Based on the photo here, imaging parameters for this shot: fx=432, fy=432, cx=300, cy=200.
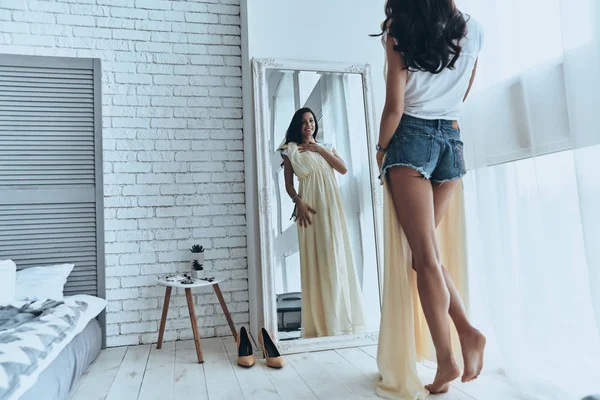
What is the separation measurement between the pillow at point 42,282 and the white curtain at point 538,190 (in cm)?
219

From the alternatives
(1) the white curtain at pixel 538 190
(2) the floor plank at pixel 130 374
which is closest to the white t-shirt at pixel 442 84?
(1) the white curtain at pixel 538 190

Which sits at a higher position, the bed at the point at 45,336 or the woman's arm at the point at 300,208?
the woman's arm at the point at 300,208

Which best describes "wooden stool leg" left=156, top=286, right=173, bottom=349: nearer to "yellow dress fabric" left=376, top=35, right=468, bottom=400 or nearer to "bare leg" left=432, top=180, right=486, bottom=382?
"yellow dress fabric" left=376, top=35, right=468, bottom=400

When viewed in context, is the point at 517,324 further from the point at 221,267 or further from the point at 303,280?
the point at 221,267

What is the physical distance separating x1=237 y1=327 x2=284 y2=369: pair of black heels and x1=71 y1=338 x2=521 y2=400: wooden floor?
0.03 metres

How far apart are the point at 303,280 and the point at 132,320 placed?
1121 millimetres

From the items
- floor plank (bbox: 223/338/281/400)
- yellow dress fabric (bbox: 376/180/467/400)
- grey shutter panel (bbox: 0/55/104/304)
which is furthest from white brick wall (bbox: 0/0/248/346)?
yellow dress fabric (bbox: 376/180/467/400)

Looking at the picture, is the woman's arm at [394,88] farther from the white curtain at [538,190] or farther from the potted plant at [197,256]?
the potted plant at [197,256]

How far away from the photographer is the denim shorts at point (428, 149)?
1650 mm

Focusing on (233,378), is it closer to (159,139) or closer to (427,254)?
(427,254)

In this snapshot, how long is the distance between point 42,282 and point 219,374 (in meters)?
1.13

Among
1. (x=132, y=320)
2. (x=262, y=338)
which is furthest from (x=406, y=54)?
(x=132, y=320)

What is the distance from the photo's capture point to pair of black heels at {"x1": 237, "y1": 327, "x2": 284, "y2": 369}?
2113mm

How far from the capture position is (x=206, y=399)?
1.72 meters
